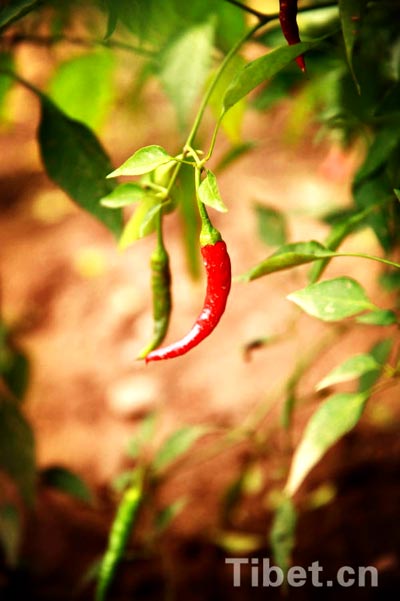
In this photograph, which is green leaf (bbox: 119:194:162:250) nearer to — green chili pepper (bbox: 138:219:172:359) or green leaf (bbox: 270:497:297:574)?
green chili pepper (bbox: 138:219:172:359)

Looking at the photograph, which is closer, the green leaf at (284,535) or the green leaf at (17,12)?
the green leaf at (17,12)

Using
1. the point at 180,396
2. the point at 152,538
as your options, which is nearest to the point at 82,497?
the point at 152,538

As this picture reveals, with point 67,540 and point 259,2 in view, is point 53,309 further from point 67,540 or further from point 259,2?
point 259,2

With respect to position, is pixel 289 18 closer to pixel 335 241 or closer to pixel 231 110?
pixel 335 241

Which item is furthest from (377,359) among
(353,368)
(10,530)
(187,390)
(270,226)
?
(187,390)

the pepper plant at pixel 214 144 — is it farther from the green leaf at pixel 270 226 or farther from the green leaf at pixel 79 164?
the green leaf at pixel 270 226

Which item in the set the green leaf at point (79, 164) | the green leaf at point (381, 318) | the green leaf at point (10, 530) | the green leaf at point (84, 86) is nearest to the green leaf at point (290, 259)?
the green leaf at point (381, 318)

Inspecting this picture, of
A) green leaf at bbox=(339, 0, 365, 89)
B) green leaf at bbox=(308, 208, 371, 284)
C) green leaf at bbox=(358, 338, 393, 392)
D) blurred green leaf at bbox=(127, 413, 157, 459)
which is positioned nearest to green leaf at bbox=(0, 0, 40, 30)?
green leaf at bbox=(339, 0, 365, 89)
